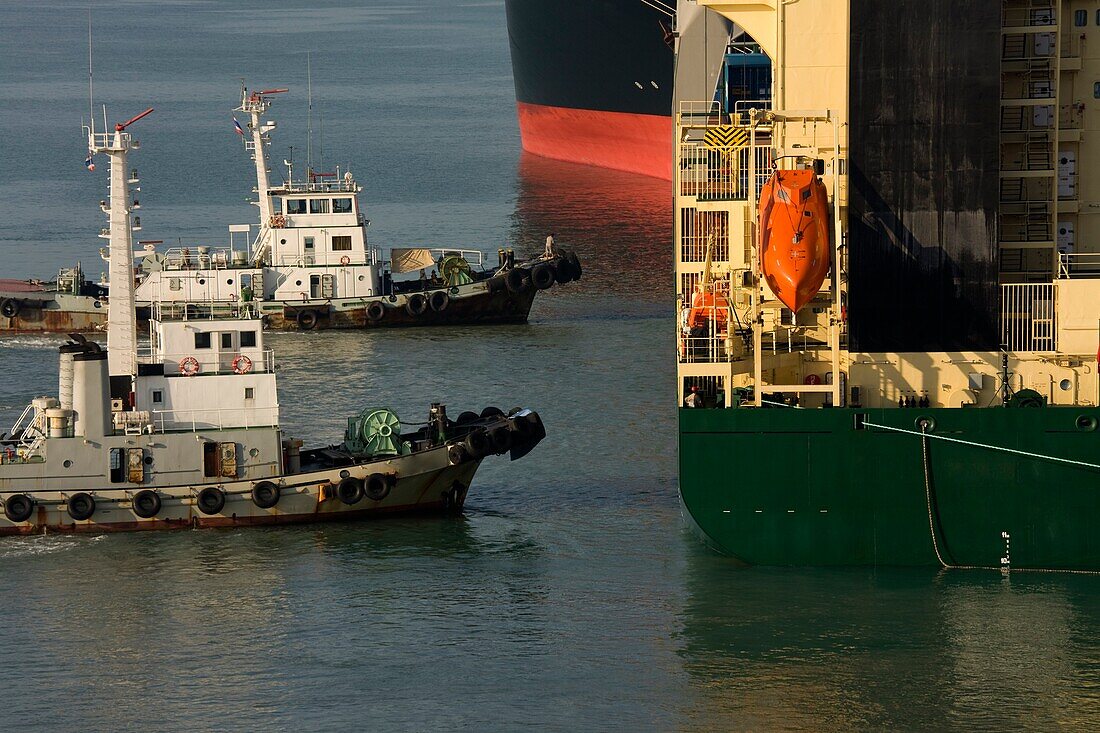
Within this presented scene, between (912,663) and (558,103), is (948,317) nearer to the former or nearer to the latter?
(912,663)

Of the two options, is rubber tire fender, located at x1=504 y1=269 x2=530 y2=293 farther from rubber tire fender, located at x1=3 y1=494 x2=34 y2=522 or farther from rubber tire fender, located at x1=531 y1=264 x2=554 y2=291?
rubber tire fender, located at x1=3 y1=494 x2=34 y2=522

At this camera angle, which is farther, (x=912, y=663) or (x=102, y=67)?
(x=102, y=67)

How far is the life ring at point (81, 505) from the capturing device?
2803cm

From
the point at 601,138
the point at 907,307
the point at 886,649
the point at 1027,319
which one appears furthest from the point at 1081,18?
the point at 601,138

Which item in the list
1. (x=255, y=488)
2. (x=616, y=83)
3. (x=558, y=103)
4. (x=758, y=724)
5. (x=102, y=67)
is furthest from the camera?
(x=102, y=67)

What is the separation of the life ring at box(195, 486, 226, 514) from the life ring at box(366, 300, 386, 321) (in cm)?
1917

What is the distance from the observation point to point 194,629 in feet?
80.2

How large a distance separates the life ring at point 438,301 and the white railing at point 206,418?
730 inches

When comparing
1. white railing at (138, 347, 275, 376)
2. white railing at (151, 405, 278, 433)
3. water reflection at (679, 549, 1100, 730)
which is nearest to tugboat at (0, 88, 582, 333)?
white railing at (138, 347, 275, 376)

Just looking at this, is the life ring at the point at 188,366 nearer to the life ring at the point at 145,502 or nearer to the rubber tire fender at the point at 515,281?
the life ring at the point at 145,502

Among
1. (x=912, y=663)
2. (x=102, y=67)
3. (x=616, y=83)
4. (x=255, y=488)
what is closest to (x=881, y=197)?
(x=912, y=663)

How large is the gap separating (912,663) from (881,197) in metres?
6.82

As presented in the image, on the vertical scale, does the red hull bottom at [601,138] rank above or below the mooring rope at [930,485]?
above

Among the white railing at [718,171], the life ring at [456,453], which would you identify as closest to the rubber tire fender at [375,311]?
the white railing at [718,171]
